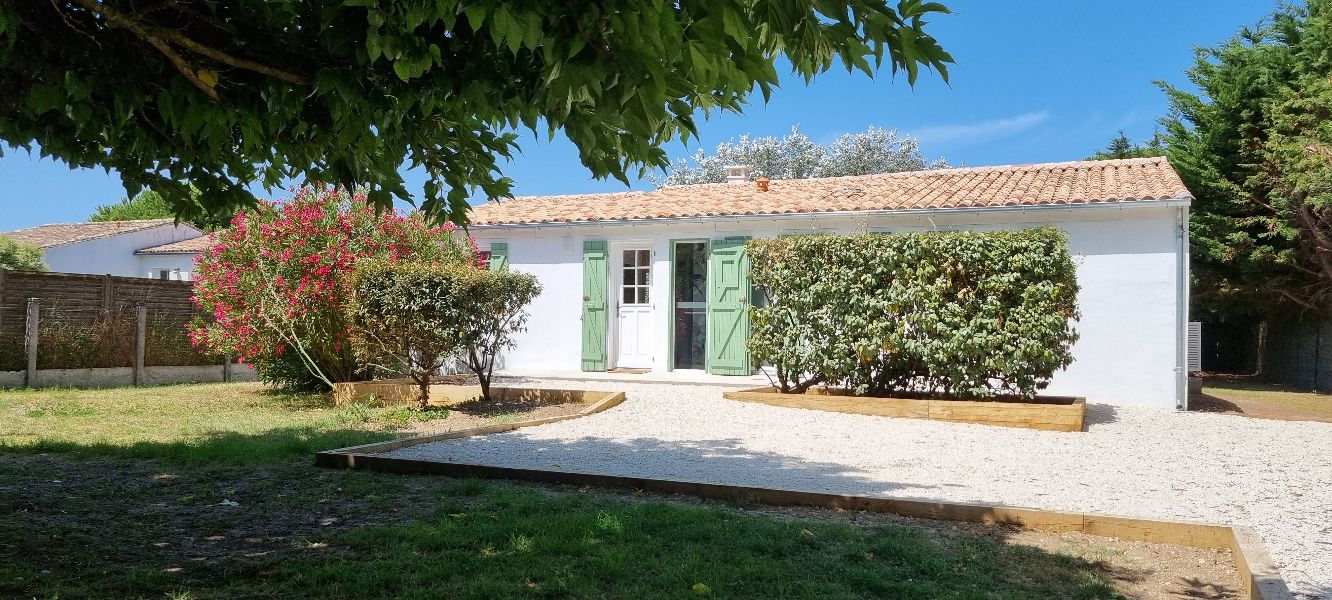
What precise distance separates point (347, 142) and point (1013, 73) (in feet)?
59.5

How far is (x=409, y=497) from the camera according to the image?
5012mm

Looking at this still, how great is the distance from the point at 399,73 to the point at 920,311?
7279 millimetres

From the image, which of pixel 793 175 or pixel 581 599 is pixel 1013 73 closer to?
pixel 793 175

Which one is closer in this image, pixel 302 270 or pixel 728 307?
pixel 302 270

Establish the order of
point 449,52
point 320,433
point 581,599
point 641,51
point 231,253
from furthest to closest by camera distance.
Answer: point 231,253 → point 320,433 → point 581,599 → point 449,52 → point 641,51

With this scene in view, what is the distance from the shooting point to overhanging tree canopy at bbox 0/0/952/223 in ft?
7.30

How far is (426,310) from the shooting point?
9023mm

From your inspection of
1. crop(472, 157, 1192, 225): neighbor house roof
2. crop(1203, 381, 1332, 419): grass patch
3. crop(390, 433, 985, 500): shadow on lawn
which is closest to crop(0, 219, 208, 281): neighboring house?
crop(472, 157, 1192, 225): neighbor house roof

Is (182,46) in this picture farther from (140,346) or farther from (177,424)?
(140,346)

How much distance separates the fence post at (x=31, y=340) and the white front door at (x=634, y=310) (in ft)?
26.1

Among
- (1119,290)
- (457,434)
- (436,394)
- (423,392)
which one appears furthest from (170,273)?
(1119,290)

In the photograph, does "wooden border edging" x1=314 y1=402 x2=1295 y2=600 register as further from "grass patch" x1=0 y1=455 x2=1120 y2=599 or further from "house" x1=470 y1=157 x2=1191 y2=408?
"house" x1=470 y1=157 x2=1191 y2=408

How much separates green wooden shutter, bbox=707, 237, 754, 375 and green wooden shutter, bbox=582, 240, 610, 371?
172 cm

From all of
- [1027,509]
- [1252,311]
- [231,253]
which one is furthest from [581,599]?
[1252,311]
